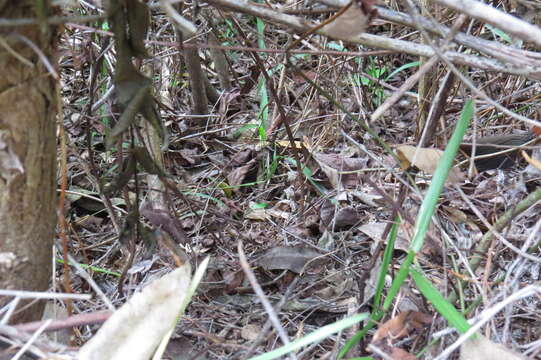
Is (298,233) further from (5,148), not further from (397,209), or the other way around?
(5,148)

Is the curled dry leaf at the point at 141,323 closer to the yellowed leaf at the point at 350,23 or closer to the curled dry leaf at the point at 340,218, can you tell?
the yellowed leaf at the point at 350,23

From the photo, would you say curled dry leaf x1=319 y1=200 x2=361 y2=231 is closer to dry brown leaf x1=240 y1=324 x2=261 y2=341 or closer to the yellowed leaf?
dry brown leaf x1=240 y1=324 x2=261 y2=341

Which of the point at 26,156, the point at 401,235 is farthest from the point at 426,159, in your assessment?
the point at 26,156

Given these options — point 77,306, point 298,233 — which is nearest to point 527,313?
point 298,233

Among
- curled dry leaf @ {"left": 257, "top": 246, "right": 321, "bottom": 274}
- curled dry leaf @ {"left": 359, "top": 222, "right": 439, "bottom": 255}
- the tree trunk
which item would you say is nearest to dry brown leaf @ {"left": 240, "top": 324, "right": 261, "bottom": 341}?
curled dry leaf @ {"left": 257, "top": 246, "right": 321, "bottom": 274}

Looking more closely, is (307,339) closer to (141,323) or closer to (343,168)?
(141,323)

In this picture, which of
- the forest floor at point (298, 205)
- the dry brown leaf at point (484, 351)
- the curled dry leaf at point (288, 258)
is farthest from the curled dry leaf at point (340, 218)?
the dry brown leaf at point (484, 351)
